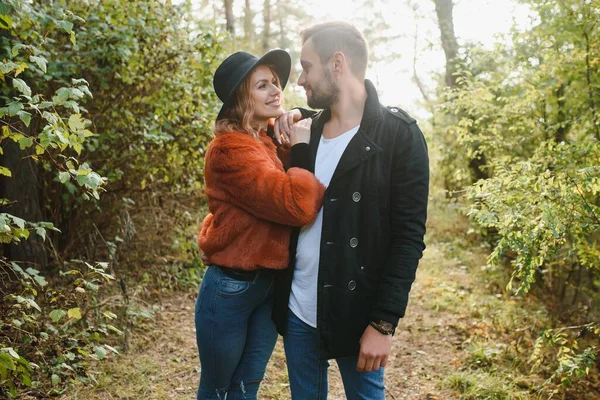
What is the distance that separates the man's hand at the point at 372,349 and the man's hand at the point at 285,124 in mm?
915

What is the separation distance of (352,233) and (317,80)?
661 mm

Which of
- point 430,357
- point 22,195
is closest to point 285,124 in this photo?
point 22,195

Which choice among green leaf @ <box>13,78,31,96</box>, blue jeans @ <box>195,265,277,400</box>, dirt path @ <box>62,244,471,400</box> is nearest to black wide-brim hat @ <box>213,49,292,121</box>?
blue jeans @ <box>195,265,277,400</box>

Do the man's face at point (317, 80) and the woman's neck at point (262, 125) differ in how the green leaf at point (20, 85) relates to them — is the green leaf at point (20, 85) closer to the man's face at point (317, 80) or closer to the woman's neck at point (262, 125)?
the woman's neck at point (262, 125)

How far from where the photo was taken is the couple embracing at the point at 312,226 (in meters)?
1.99

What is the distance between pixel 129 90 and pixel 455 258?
564 cm

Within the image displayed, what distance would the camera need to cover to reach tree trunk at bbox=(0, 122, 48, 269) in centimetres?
439

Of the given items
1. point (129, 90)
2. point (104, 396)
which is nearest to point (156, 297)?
point (104, 396)

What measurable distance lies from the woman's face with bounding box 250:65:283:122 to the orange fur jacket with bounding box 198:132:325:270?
0.45 feet

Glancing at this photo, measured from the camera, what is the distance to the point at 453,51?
8.55m

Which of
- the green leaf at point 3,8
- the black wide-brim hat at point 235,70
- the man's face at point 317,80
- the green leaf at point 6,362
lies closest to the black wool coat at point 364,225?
the man's face at point 317,80

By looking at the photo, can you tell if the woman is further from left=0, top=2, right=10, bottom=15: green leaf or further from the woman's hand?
left=0, top=2, right=10, bottom=15: green leaf

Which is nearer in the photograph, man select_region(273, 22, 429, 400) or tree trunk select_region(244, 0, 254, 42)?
man select_region(273, 22, 429, 400)

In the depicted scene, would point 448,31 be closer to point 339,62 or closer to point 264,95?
point 264,95
